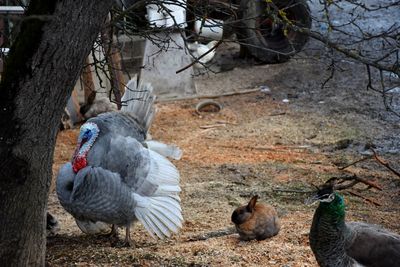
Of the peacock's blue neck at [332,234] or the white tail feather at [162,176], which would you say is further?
the white tail feather at [162,176]

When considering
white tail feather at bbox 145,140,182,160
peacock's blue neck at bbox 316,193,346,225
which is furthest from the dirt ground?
peacock's blue neck at bbox 316,193,346,225

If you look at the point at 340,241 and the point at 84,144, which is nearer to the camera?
the point at 340,241

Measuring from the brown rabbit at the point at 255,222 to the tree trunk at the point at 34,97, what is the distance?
2206mm

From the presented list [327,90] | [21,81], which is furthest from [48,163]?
[327,90]

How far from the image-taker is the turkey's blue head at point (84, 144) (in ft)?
19.3

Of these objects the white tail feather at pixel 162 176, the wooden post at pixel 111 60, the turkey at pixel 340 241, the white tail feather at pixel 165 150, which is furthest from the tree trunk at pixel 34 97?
the white tail feather at pixel 165 150

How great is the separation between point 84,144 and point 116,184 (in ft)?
1.53

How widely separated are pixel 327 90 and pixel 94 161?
277 inches

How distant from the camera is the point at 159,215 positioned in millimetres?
5848

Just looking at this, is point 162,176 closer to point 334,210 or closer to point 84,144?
point 84,144

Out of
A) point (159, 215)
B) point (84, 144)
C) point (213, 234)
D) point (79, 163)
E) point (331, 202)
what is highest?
point (331, 202)

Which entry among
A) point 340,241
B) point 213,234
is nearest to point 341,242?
point 340,241

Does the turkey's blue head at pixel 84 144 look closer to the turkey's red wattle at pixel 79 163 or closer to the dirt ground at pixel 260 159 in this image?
the turkey's red wattle at pixel 79 163

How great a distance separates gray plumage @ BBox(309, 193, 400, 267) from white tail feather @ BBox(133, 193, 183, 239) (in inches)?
62.0
